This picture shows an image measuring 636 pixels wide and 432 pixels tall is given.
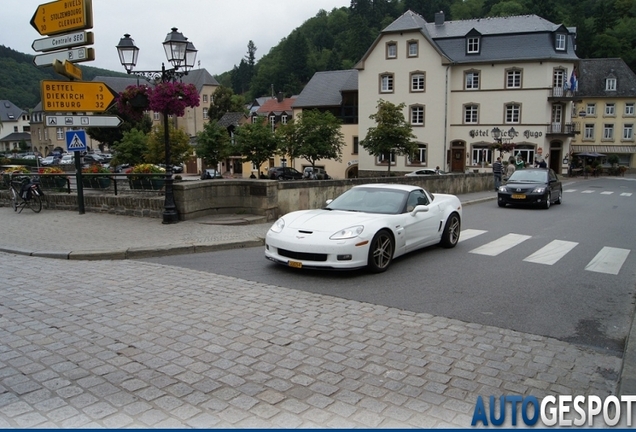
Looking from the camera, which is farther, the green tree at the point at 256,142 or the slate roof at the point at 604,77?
the slate roof at the point at 604,77

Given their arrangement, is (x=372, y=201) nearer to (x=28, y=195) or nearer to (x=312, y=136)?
(x=28, y=195)

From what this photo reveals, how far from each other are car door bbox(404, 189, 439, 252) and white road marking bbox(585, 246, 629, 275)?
9.04 ft

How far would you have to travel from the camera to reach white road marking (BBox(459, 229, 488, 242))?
482 inches

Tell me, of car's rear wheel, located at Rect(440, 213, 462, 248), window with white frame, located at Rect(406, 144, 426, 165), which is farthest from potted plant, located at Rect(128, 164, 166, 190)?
window with white frame, located at Rect(406, 144, 426, 165)

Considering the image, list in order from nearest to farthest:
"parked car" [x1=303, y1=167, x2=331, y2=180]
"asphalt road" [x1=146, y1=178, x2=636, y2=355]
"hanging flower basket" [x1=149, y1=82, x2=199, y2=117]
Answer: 1. "asphalt road" [x1=146, y1=178, x2=636, y2=355]
2. "hanging flower basket" [x1=149, y1=82, x2=199, y2=117]
3. "parked car" [x1=303, y1=167, x2=331, y2=180]

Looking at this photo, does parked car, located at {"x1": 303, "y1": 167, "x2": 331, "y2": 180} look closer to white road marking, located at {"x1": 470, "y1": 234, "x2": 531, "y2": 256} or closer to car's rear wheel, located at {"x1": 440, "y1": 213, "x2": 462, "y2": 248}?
white road marking, located at {"x1": 470, "y1": 234, "x2": 531, "y2": 256}

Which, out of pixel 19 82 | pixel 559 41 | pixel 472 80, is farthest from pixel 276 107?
pixel 19 82

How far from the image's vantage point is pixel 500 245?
11.2 meters

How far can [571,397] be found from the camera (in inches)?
166

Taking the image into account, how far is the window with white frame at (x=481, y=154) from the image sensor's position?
1998 inches

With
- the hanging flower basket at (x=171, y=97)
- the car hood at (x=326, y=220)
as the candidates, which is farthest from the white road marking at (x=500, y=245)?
the hanging flower basket at (x=171, y=97)

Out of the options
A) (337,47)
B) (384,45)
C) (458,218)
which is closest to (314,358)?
(458,218)

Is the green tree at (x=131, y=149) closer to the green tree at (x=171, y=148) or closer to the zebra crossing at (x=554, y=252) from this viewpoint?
the green tree at (x=171, y=148)

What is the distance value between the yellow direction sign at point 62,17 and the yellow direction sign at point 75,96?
126 centimetres
